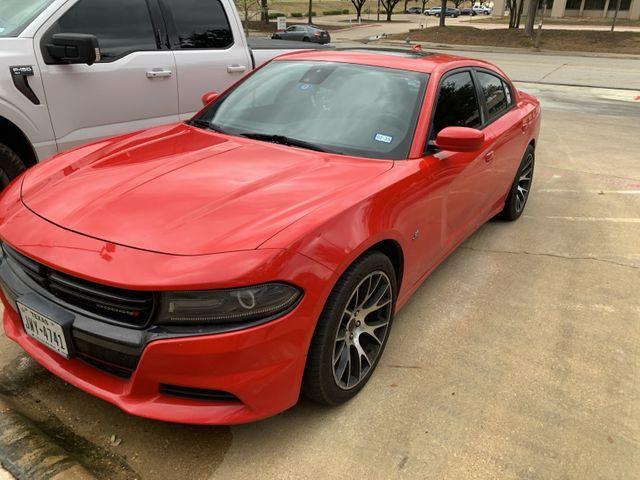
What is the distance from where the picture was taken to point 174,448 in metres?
2.26

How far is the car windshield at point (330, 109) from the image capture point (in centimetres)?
297

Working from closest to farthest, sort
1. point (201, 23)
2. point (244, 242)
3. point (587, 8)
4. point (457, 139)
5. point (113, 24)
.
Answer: point (244, 242)
point (457, 139)
point (113, 24)
point (201, 23)
point (587, 8)

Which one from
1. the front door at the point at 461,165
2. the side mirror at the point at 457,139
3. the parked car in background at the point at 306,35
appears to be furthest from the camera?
the parked car in background at the point at 306,35

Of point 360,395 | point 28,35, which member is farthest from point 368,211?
point 28,35

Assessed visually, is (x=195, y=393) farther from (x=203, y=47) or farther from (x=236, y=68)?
(x=236, y=68)

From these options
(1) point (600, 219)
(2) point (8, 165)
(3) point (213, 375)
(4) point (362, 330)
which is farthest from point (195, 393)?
(1) point (600, 219)

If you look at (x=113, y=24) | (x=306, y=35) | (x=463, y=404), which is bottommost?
(x=306, y=35)

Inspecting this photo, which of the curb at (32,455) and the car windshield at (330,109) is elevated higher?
the car windshield at (330,109)

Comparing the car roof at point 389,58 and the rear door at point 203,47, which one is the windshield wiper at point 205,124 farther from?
the rear door at point 203,47

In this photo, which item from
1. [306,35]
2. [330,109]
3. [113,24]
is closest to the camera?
[330,109]

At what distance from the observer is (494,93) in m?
4.28

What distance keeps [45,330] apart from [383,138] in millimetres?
1907

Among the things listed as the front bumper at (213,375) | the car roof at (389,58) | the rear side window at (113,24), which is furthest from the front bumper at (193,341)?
the rear side window at (113,24)

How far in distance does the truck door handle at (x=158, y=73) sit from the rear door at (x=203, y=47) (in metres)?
0.13
